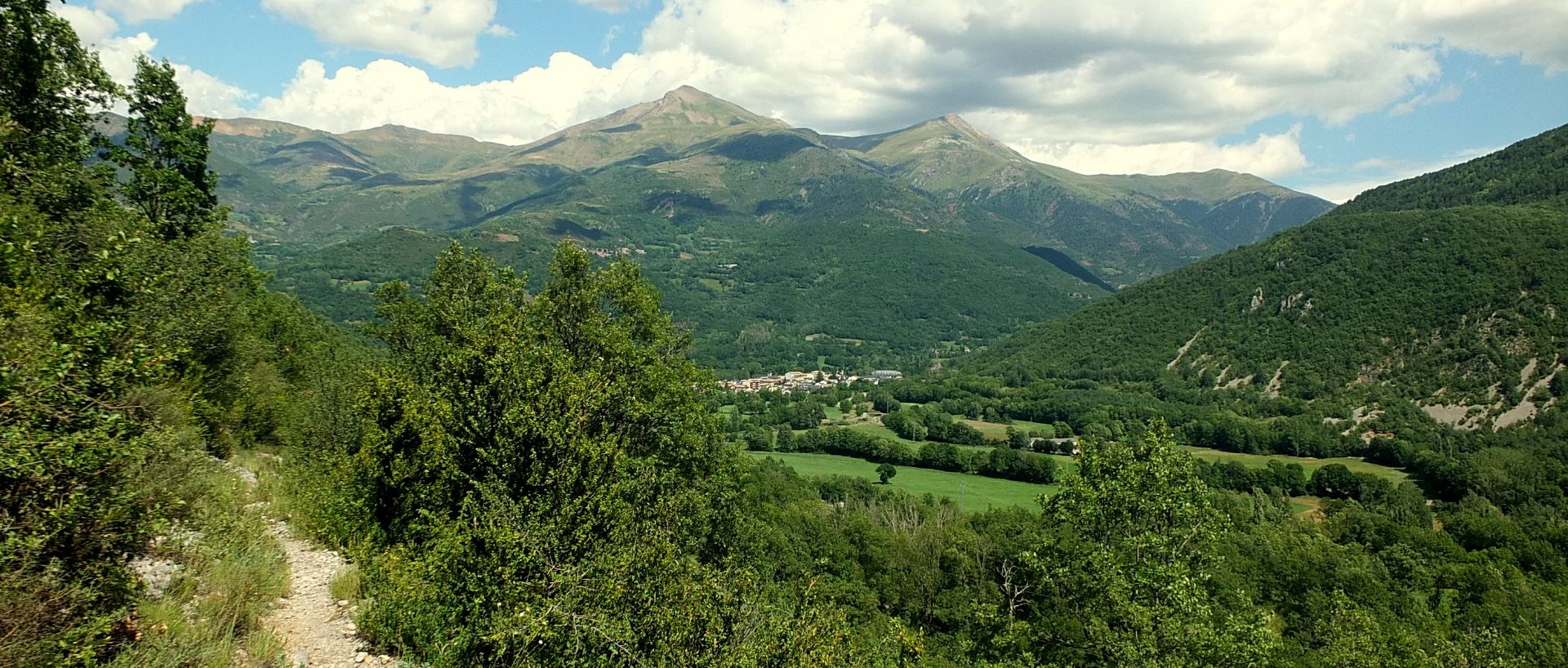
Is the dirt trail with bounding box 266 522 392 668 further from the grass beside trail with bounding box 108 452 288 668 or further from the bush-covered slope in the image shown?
the bush-covered slope

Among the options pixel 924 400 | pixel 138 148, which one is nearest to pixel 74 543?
pixel 138 148

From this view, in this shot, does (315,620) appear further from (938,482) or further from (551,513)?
(938,482)

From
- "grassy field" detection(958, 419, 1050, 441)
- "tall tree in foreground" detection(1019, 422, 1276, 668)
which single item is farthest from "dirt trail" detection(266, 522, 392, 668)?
"grassy field" detection(958, 419, 1050, 441)

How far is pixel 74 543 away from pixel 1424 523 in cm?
9925

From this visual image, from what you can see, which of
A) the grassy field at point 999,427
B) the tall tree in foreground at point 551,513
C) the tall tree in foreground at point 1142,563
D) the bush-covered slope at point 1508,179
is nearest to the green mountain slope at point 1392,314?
the bush-covered slope at point 1508,179

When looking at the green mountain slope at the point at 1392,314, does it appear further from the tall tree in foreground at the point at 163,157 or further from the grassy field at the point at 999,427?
the tall tree in foreground at the point at 163,157

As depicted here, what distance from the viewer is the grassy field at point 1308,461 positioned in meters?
94.6

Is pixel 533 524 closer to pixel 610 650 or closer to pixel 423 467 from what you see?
pixel 610 650

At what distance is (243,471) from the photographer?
65.8ft

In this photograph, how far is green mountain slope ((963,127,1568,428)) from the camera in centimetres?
11719

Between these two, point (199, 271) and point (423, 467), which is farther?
point (199, 271)

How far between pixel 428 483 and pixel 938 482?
87607 millimetres

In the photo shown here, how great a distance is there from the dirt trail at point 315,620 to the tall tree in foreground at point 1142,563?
1635 centimetres

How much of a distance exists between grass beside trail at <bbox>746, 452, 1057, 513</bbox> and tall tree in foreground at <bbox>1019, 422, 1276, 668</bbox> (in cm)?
6410
